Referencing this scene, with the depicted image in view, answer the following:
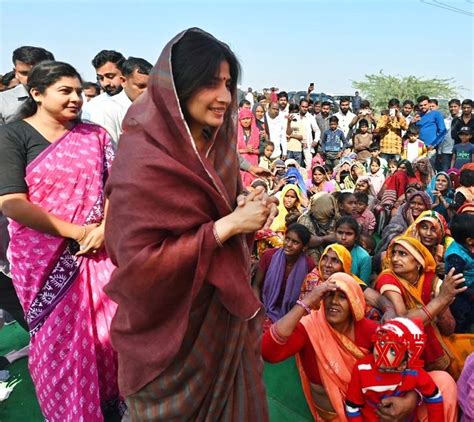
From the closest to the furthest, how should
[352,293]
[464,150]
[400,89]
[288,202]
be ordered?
[352,293]
[288,202]
[464,150]
[400,89]

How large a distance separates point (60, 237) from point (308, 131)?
31.6ft

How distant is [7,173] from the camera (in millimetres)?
2264

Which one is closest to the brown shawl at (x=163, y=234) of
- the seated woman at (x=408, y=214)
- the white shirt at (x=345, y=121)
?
the seated woman at (x=408, y=214)

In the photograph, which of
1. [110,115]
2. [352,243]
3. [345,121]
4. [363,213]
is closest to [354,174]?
[363,213]

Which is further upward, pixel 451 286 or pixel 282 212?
pixel 451 286

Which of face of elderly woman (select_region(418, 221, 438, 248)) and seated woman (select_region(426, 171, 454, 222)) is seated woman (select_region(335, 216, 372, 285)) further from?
seated woman (select_region(426, 171, 454, 222))

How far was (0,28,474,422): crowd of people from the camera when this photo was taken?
1.42m

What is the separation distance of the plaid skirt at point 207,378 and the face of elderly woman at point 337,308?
1191 millimetres

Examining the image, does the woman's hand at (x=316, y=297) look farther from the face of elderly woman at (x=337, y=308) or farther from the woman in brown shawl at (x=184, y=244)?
the woman in brown shawl at (x=184, y=244)

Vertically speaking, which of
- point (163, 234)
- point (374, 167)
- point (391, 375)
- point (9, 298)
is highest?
point (163, 234)

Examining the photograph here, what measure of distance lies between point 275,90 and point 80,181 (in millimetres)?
12614

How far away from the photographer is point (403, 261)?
3.40 metres

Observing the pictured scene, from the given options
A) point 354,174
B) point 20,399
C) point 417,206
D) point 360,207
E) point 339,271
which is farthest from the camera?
point 354,174

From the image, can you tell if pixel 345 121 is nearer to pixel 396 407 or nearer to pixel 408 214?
pixel 408 214
